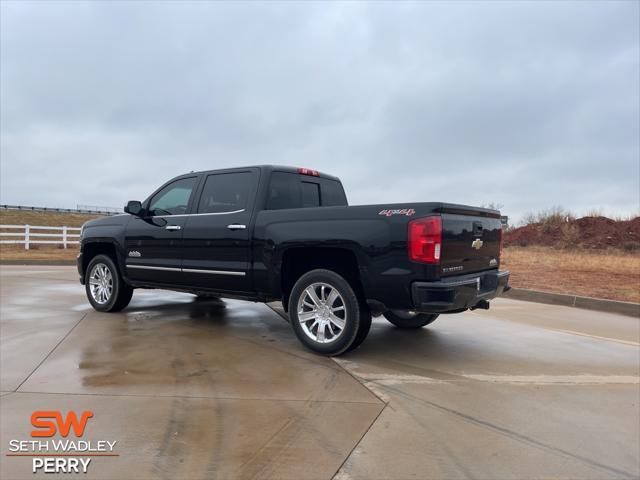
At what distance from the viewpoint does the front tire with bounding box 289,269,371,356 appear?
15.2 ft

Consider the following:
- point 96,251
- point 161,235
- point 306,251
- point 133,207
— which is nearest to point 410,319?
point 306,251

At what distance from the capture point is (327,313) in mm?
4863

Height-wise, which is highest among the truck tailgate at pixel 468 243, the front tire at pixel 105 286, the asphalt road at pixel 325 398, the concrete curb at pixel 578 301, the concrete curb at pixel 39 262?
the truck tailgate at pixel 468 243

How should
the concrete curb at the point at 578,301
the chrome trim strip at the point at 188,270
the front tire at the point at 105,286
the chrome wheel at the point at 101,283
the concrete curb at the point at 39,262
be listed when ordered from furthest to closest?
the concrete curb at the point at 39,262
the concrete curb at the point at 578,301
the chrome wheel at the point at 101,283
the front tire at the point at 105,286
the chrome trim strip at the point at 188,270

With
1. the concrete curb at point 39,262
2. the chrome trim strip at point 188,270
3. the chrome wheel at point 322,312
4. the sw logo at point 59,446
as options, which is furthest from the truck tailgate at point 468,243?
the concrete curb at point 39,262

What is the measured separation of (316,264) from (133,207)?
2906 millimetres

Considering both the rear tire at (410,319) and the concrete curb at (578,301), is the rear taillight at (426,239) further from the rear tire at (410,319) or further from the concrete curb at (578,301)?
the concrete curb at (578,301)

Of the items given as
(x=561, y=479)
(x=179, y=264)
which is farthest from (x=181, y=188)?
(x=561, y=479)

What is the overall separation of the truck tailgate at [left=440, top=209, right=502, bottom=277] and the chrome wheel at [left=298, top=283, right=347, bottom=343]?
1.12m

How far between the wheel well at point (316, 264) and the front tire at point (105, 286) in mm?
3008

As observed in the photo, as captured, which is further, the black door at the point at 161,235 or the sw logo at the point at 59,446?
the black door at the point at 161,235

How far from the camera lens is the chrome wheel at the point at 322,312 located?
4805mm

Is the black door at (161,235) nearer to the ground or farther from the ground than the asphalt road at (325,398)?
farther from the ground

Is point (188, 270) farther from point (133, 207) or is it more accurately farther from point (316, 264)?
point (316, 264)
